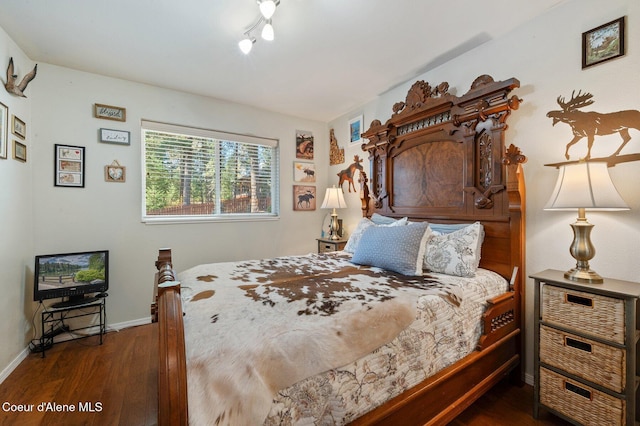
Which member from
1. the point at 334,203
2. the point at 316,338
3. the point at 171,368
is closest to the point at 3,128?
the point at 171,368

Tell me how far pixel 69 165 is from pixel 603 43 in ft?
14.0

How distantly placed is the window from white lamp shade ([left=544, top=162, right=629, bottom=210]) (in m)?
2.99

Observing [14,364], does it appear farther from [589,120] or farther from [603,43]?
[603,43]

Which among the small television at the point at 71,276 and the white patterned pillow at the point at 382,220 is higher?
the white patterned pillow at the point at 382,220

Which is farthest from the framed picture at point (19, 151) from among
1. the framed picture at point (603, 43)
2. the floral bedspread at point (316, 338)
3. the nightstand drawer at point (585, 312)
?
the framed picture at point (603, 43)

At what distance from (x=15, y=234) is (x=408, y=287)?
10.0 ft

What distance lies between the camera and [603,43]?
1631mm

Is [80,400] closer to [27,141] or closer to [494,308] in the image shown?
[27,141]

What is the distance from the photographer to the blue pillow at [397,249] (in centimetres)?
190

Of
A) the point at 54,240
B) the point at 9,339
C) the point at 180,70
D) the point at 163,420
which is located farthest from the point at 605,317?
the point at 54,240

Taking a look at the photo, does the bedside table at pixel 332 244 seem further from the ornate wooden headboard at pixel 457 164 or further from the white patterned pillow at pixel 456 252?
the white patterned pillow at pixel 456 252

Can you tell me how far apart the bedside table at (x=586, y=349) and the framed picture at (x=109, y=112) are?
3844 millimetres

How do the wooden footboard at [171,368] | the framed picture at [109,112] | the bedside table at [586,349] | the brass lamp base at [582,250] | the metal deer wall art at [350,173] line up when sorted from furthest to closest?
the metal deer wall art at [350,173] → the framed picture at [109,112] → the brass lamp base at [582,250] → the bedside table at [586,349] → the wooden footboard at [171,368]

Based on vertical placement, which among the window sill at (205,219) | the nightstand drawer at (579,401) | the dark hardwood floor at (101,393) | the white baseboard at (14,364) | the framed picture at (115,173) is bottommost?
the dark hardwood floor at (101,393)
